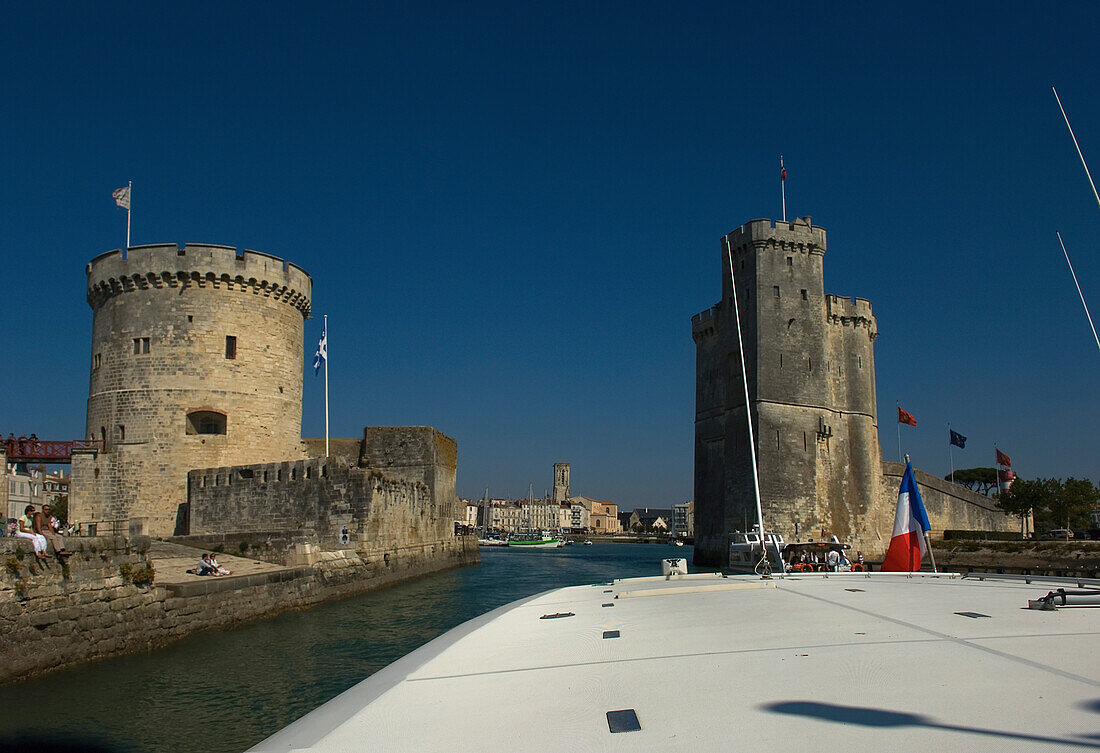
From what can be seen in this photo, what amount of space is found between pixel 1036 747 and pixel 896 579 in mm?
7085

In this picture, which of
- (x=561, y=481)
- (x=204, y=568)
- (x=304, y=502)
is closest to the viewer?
(x=204, y=568)

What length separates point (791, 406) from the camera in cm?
3728

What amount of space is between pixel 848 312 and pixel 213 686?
36669 mm

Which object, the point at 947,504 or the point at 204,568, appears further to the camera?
the point at 947,504

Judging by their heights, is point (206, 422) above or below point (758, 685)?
above

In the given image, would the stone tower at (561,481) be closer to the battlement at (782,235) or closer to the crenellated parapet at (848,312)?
the crenellated parapet at (848,312)

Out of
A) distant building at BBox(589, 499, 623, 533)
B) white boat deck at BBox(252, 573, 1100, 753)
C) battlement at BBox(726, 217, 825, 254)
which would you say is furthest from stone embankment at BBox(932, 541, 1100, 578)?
distant building at BBox(589, 499, 623, 533)

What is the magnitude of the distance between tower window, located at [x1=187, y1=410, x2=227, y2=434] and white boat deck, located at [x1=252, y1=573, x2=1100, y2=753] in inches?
846

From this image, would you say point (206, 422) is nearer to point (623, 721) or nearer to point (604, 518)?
point (623, 721)

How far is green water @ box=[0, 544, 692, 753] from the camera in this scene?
333 inches

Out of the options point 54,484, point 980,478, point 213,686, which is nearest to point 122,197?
point 213,686

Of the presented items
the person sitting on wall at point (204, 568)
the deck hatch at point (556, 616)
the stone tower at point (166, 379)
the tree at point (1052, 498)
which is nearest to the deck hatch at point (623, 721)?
the deck hatch at point (556, 616)

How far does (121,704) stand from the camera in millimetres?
9594

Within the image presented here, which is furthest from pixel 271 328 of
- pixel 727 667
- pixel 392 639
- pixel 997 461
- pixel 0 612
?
pixel 997 461
